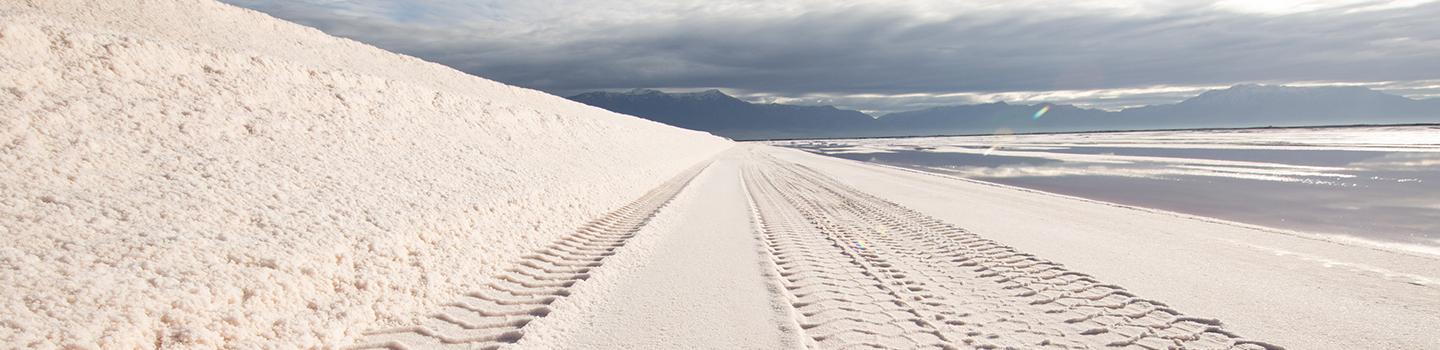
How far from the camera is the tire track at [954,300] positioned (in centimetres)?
371

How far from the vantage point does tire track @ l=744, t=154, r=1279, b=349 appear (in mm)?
3715

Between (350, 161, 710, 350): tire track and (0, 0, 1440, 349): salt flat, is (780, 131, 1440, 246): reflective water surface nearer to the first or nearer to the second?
(0, 0, 1440, 349): salt flat

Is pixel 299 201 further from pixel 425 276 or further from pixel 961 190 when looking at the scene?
pixel 961 190

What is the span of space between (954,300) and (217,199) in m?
4.93

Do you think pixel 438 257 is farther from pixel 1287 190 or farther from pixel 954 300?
pixel 1287 190

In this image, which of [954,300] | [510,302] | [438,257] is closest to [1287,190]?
[954,300]

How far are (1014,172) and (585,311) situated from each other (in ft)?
65.4

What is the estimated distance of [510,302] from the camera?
4.30m

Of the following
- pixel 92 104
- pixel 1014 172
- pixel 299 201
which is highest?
pixel 92 104

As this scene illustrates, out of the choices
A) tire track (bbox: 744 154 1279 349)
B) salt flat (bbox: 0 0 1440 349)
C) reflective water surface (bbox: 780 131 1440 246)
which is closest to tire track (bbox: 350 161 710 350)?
salt flat (bbox: 0 0 1440 349)

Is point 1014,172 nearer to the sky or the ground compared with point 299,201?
nearer to the ground

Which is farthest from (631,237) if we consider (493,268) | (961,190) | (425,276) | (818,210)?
(961,190)

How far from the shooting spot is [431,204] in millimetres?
5590

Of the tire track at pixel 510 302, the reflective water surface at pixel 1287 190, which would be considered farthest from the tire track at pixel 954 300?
the reflective water surface at pixel 1287 190
